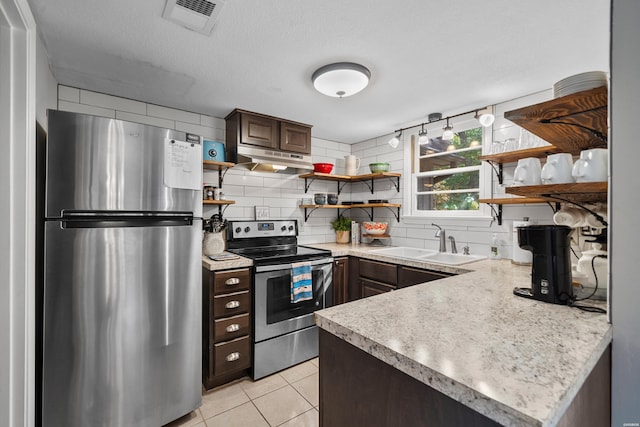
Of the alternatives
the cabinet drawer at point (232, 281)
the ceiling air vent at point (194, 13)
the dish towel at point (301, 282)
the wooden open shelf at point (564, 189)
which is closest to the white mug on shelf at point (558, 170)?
the wooden open shelf at point (564, 189)

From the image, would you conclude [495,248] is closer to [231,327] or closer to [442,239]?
[442,239]

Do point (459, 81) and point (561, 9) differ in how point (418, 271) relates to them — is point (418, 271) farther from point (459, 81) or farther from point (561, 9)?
point (561, 9)

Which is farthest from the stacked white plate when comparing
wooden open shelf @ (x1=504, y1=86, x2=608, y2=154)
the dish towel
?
the dish towel

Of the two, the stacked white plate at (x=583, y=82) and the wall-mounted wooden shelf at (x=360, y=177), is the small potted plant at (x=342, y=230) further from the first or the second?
the stacked white plate at (x=583, y=82)

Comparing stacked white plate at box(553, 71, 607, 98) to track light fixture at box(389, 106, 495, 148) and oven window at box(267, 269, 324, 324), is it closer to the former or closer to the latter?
track light fixture at box(389, 106, 495, 148)

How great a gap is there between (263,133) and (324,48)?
48.7 inches

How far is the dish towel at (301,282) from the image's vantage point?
2.42 m

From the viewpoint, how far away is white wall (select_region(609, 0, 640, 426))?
2.83ft

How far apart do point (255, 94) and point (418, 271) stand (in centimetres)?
192

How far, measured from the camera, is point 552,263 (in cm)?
113

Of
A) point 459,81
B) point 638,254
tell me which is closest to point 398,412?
point 638,254

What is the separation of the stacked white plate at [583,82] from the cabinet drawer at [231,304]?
7.08ft

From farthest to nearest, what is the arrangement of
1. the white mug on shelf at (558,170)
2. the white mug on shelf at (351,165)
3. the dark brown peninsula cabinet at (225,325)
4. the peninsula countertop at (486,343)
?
the white mug on shelf at (351,165), the dark brown peninsula cabinet at (225,325), the white mug on shelf at (558,170), the peninsula countertop at (486,343)

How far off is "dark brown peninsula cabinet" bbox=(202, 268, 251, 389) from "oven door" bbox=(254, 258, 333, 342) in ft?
0.30
